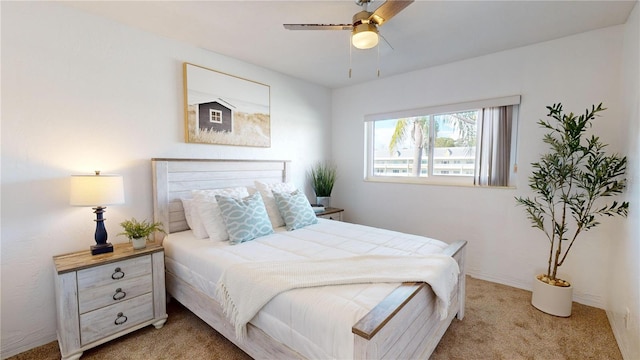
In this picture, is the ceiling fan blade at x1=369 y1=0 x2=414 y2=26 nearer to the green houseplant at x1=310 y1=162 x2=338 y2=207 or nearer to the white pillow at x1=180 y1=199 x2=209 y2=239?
the white pillow at x1=180 y1=199 x2=209 y2=239

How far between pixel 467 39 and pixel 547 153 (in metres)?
1.38

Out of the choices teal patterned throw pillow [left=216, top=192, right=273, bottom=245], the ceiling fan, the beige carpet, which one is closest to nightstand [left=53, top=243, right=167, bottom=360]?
the beige carpet

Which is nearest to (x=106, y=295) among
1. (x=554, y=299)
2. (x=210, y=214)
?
(x=210, y=214)

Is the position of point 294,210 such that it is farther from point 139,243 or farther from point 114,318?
point 114,318

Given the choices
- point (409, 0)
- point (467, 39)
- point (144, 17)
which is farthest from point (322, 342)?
point (467, 39)

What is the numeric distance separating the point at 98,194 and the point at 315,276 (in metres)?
1.67

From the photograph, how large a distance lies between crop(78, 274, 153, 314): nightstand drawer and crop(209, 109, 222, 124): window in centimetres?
162

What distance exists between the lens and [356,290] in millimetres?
1420

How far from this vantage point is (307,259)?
1.84 metres

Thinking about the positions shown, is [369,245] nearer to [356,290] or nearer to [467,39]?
[356,290]

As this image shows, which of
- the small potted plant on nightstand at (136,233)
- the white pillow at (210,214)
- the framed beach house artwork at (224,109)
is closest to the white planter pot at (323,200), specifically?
the framed beach house artwork at (224,109)

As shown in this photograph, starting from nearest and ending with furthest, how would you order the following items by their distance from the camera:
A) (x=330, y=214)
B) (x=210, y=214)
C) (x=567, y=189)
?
(x=210, y=214) < (x=567, y=189) < (x=330, y=214)

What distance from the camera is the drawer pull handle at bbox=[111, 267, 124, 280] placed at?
1.95 m

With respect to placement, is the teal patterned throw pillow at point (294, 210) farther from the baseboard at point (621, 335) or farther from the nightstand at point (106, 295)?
the baseboard at point (621, 335)
